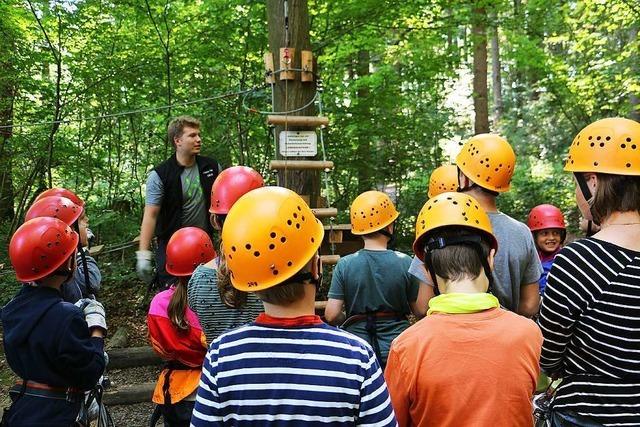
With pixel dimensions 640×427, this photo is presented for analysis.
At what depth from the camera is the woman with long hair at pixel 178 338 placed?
2.89m

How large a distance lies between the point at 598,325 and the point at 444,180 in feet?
7.37

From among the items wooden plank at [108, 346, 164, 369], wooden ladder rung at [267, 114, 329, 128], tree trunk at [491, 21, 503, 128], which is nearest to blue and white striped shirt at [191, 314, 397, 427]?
wooden ladder rung at [267, 114, 329, 128]

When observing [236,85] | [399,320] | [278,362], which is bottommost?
[399,320]

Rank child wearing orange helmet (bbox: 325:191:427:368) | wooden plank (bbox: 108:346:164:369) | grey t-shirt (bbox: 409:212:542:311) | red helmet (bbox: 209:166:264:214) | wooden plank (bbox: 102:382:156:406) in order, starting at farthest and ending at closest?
wooden plank (bbox: 108:346:164:369) → wooden plank (bbox: 102:382:156:406) → child wearing orange helmet (bbox: 325:191:427:368) → red helmet (bbox: 209:166:264:214) → grey t-shirt (bbox: 409:212:542:311)

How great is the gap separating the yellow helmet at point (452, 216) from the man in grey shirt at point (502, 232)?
64 cm

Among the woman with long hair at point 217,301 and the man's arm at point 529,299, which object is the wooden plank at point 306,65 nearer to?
the woman with long hair at point 217,301

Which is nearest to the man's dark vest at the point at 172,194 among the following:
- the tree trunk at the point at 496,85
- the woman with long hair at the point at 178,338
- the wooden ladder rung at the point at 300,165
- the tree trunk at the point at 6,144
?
the wooden ladder rung at the point at 300,165

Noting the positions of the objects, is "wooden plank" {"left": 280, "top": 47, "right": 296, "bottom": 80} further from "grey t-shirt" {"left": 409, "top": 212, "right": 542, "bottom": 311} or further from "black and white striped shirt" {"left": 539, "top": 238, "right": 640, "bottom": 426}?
"black and white striped shirt" {"left": 539, "top": 238, "right": 640, "bottom": 426}

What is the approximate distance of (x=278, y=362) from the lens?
4.86 feet

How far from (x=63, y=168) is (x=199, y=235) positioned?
19.0ft

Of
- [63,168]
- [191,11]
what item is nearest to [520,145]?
[191,11]

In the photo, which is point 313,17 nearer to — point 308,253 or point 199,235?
point 199,235

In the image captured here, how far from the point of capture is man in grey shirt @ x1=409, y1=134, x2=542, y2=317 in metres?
2.67

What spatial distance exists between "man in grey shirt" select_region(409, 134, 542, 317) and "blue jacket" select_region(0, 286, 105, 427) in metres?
1.71
